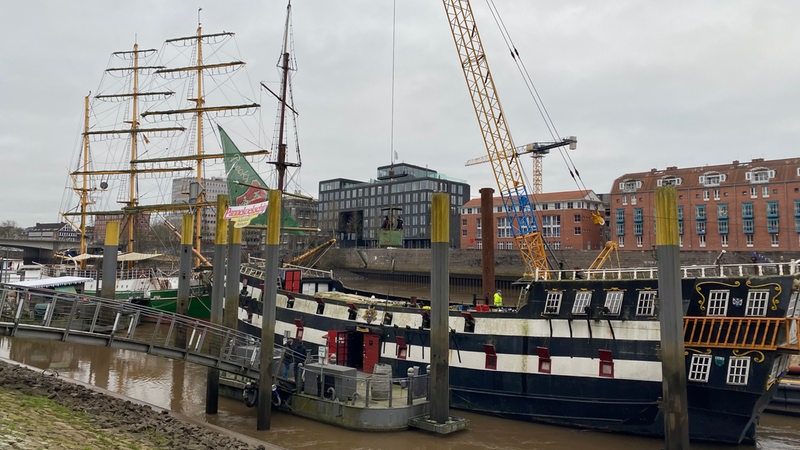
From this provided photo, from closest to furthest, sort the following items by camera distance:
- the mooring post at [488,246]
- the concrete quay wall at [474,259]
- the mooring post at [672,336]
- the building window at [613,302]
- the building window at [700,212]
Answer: the mooring post at [672,336]
the building window at [613,302]
the mooring post at [488,246]
the concrete quay wall at [474,259]
the building window at [700,212]

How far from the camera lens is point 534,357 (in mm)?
19906

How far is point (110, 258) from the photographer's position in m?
→ 31.0

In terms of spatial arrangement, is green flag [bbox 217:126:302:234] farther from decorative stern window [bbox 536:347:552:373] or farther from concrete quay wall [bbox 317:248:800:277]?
decorative stern window [bbox 536:347:552:373]

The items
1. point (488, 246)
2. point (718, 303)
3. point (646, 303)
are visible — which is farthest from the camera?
point (488, 246)

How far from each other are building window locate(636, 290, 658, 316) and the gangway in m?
12.8

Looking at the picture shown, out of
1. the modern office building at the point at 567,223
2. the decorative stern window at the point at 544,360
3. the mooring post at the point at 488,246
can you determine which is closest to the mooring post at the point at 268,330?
the decorative stern window at the point at 544,360

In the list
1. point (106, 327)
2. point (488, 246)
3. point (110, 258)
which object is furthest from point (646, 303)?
point (110, 258)

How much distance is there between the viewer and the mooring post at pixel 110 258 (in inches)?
1196

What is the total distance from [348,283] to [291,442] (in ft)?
225

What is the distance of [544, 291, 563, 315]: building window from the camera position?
65.9ft

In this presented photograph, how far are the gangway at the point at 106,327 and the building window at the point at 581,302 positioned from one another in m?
10.9

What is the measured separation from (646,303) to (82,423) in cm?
1700

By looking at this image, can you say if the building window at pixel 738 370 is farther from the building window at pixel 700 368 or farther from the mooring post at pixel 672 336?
the mooring post at pixel 672 336

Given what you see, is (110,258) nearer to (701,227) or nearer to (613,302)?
(613,302)
